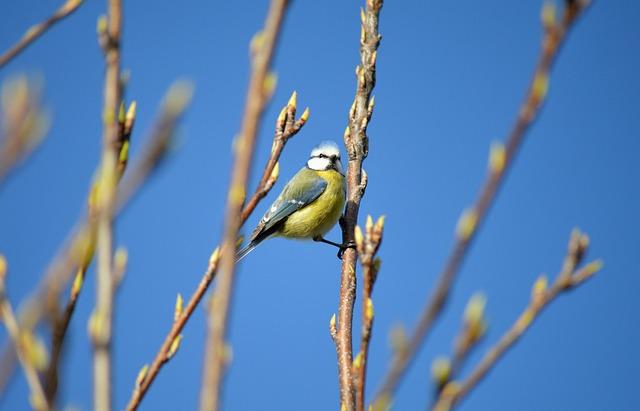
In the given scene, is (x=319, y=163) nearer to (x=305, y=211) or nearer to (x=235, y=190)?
(x=305, y=211)

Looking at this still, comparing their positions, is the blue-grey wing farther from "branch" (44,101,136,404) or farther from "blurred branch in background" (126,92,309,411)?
"branch" (44,101,136,404)

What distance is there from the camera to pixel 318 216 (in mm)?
5352

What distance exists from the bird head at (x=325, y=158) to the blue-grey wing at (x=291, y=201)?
0.89 feet

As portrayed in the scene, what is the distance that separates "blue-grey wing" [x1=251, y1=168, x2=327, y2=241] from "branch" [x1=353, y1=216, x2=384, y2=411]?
4.18 metres

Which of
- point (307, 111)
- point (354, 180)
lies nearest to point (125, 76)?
point (307, 111)

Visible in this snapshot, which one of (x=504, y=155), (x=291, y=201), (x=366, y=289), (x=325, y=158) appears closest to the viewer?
(x=504, y=155)

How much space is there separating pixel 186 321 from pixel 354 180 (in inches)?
90.6

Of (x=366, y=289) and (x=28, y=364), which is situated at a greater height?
(x=366, y=289)

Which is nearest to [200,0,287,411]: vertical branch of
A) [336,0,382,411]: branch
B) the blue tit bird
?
[336,0,382,411]: branch

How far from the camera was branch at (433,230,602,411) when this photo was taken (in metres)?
0.73

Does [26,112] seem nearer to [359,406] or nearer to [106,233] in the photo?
[106,233]

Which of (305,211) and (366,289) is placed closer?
(366,289)

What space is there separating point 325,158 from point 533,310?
16.9ft

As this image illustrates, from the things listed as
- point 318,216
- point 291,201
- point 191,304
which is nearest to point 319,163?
point 291,201
